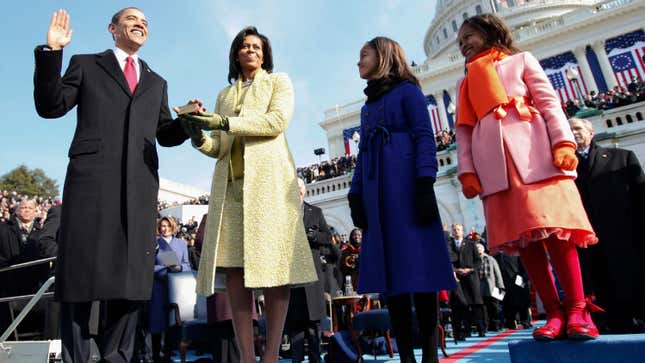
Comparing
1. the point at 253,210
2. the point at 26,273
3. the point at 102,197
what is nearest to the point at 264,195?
the point at 253,210

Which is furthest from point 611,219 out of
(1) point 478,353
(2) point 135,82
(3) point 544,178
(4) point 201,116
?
(2) point 135,82

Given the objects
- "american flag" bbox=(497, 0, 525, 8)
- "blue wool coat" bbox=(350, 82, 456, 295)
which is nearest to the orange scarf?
"blue wool coat" bbox=(350, 82, 456, 295)

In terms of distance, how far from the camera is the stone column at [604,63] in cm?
2720

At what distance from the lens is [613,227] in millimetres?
3193

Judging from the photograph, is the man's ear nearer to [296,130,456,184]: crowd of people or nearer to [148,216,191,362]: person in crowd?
[148,216,191,362]: person in crowd

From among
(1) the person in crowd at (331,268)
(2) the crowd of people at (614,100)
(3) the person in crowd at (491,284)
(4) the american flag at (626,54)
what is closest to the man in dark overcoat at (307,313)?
(1) the person in crowd at (331,268)

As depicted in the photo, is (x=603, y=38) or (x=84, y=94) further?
(x=603, y=38)

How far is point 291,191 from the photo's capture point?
219cm

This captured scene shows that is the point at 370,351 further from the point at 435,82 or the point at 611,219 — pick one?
the point at 435,82

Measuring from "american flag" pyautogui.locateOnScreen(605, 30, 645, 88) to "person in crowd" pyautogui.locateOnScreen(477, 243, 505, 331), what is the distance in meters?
25.4

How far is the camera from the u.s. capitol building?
14.7 meters

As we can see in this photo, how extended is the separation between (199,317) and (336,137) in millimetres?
32369

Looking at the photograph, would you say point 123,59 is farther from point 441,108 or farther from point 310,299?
point 441,108

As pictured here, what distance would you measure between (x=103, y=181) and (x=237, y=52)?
110 centimetres
